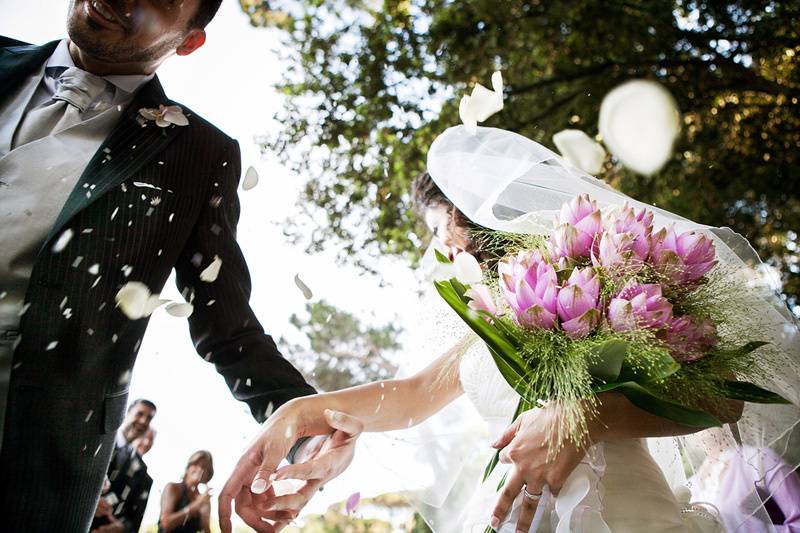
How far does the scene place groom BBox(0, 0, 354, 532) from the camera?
3.17 feet

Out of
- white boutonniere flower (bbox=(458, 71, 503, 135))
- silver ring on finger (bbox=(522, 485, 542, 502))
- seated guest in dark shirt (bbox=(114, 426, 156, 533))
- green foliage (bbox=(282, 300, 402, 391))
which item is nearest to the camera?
silver ring on finger (bbox=(522, 485, 542, 502))

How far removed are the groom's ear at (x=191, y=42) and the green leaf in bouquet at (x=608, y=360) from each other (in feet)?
2.75

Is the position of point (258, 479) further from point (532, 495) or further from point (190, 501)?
point (190, 501)

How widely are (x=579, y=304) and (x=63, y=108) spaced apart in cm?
80

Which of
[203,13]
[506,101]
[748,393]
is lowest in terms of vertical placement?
[748,393]

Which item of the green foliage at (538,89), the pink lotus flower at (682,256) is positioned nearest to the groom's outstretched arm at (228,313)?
the pink lotus flower at (682,256)

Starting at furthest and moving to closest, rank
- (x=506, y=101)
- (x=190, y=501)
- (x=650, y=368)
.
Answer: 1. (x=506, y=101)
2. (x=190, y=501)
3. (x=650, y=368)

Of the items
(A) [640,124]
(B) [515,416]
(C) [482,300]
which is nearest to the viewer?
(C) [482,300]

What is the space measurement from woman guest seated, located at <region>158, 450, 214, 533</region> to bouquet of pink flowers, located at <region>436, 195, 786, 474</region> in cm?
86

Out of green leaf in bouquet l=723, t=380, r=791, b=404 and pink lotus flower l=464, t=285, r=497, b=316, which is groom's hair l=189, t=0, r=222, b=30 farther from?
green leaf in bouquet l=723, t=380, r=791, b=404

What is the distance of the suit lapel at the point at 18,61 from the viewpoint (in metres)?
1.08

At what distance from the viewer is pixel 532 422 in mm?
937

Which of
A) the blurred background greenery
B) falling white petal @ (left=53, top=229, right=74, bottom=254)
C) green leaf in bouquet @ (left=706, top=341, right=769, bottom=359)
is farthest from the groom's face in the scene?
the blurred background greenery

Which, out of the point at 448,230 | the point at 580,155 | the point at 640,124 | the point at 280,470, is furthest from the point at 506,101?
the point at 280,470
